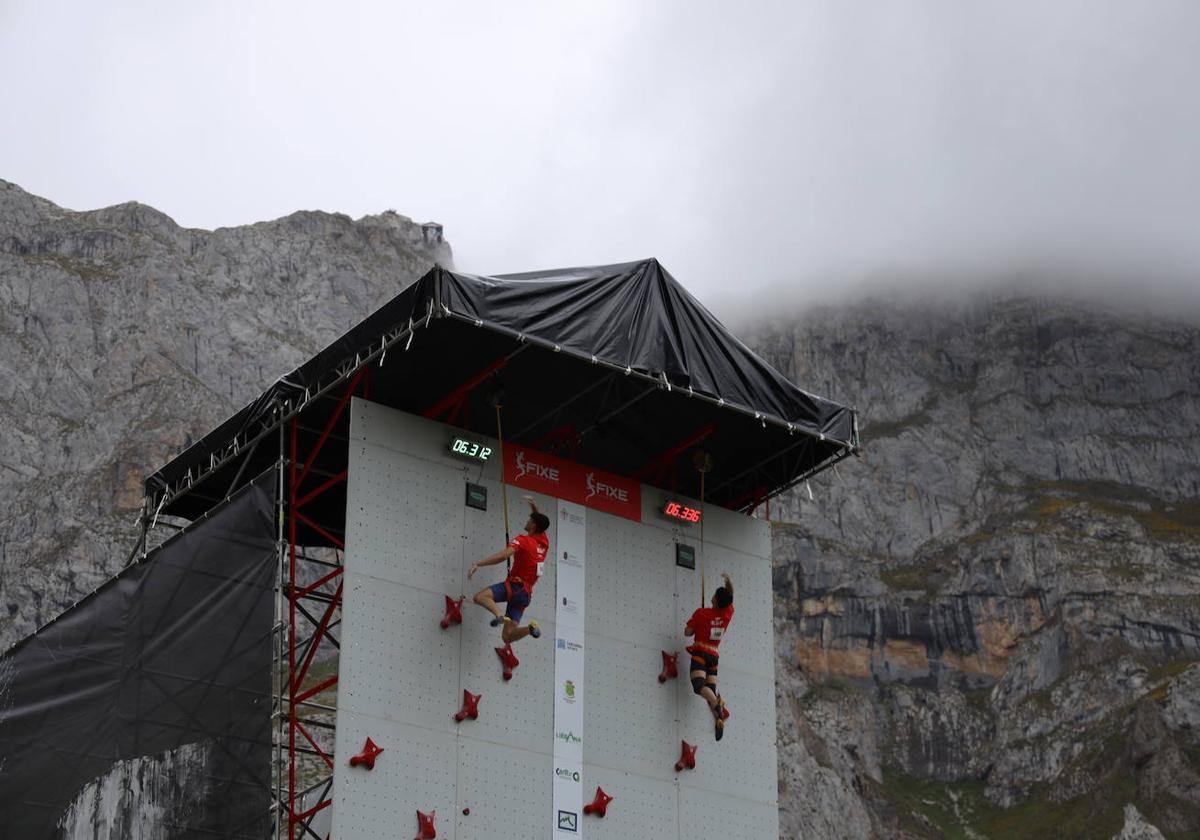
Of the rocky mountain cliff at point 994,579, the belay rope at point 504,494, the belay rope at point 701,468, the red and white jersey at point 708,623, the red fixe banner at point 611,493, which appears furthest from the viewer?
the rocky mountain cliff at point 994,579

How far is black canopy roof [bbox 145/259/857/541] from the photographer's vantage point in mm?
23234

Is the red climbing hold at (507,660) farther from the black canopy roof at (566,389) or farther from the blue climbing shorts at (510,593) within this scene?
the black canopy roof at (566,389)

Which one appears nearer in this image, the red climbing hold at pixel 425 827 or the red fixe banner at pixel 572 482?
the red climbing hold at pixel 425 827

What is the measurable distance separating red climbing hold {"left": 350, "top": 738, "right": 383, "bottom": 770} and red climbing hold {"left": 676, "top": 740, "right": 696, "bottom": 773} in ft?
17.5

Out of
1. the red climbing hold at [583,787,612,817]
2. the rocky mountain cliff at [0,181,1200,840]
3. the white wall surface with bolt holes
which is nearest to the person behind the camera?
the white wall surface with bolt holes

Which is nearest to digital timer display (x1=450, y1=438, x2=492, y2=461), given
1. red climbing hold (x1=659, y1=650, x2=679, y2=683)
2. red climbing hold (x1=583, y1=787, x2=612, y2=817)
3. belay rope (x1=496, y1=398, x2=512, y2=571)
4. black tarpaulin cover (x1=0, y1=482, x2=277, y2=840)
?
belay rope (x1=496, y1=398, x2=512, y2=571)

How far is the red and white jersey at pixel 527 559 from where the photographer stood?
23094mm

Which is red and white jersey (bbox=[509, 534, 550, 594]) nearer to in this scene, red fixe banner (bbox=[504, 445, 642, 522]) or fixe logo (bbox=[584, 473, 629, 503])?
red fixe banner (bbox=[504, 445, 642, 522])

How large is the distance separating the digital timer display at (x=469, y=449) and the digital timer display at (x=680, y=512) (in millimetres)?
3450

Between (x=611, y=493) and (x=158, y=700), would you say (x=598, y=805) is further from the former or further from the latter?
(x=158, y=700)

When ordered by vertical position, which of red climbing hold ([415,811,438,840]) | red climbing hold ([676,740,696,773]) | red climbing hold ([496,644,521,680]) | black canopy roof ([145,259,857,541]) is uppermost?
black canopy roof ([145,259,857,541])

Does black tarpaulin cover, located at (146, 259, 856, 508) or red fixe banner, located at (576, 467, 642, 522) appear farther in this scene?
red fixe banner, located at (576, 467, 642, 522)

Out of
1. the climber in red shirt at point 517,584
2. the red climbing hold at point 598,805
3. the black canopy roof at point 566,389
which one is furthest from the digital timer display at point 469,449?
the red climbing hold at point 598,805

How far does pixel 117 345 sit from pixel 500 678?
104 metres
